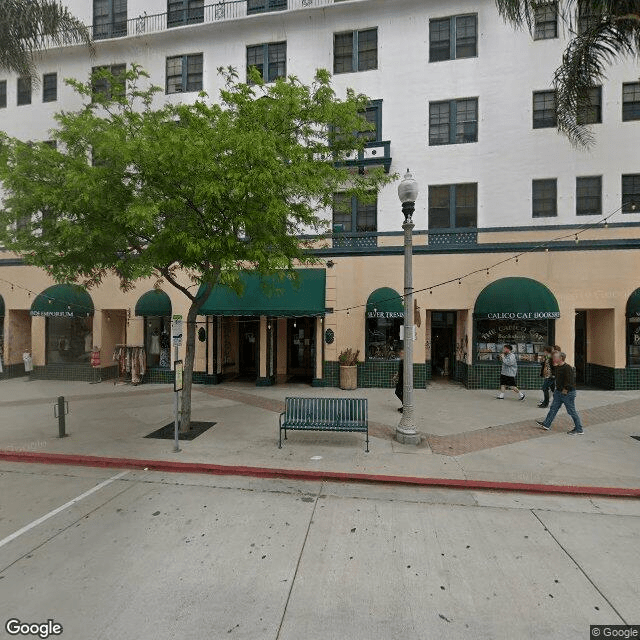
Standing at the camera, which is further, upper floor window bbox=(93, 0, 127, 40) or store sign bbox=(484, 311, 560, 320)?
upper floor window bbox=(93, 0, 127, 40)

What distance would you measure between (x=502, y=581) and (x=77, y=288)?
9648mm

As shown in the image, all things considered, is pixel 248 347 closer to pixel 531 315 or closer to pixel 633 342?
pixel 531 315

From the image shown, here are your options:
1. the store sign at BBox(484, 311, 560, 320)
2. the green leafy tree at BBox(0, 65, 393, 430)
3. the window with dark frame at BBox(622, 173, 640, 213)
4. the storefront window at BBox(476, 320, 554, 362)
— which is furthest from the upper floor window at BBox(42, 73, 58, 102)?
the window with dark frame at BBox(622, 173, 640, 213)

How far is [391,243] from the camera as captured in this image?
45.9 ft

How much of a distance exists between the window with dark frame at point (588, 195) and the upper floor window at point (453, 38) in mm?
6427

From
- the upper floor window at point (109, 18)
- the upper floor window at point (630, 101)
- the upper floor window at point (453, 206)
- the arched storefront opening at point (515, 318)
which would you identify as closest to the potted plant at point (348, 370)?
the arched storefront opening at point (515, 318)

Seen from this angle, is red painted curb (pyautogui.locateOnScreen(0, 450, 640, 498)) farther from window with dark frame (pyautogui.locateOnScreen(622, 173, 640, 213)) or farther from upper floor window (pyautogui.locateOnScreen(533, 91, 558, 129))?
upper floor window (pyautogui.locateOnScreen(533, 91, 558, 129))

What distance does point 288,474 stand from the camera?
629 centimetres

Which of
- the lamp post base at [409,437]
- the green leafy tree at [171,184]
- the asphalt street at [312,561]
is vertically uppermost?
the green leafy tree at [171,184]

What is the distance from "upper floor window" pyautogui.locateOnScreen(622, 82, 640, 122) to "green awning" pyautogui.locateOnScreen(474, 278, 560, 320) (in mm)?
7009

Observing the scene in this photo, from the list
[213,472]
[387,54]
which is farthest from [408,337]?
[387,54]

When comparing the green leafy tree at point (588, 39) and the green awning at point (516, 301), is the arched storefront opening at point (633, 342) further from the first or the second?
the green leafy tree at point (588, 39)

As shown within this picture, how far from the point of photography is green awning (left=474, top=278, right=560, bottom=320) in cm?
1228

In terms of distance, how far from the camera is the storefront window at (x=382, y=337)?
46.3 ft
